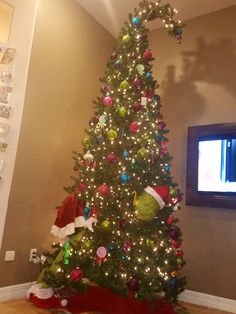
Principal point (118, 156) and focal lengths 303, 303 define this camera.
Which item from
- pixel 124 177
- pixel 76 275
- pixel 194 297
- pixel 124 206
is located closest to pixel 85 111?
pixel 124 177

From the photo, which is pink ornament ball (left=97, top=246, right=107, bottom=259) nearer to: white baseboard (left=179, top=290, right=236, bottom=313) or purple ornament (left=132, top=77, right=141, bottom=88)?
white baseboard (left=179, top=290, right=236, bottom=313)

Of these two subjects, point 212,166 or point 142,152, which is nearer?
point 142,152

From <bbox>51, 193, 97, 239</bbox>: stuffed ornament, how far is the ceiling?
7.83ft

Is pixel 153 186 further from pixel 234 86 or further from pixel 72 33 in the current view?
pixel 72 33

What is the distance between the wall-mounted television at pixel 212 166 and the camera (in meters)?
3.06

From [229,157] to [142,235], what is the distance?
4.23 feet

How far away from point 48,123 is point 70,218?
3.59 feet

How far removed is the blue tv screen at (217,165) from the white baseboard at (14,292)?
6.54ft

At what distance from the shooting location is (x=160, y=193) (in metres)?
2.41

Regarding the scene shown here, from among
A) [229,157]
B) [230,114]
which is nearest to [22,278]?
[229,157]

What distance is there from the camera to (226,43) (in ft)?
11.2

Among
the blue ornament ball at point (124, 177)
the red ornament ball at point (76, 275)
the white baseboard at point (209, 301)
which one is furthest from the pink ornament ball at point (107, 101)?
the white baseboard at point (209, 301)

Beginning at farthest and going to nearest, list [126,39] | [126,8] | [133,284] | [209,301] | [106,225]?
[126,8] < [209,301] < [126,39] < [106,225] < [133,284]

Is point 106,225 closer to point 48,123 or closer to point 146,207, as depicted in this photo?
point 146,207
